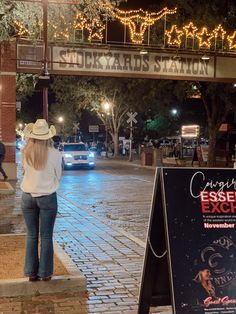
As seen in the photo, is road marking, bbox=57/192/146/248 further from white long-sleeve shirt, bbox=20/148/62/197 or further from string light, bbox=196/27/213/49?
string light, bbox=196/27/213/49

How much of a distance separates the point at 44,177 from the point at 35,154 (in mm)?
271

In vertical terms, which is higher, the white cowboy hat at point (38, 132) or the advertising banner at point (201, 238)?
the white cowboy hat at point (38, 132)

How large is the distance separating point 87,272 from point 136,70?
A: 17.1m

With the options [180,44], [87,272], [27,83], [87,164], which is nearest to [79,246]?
[87,272]

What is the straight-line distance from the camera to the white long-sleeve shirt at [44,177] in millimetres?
6047

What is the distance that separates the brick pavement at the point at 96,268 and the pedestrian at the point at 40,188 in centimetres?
46

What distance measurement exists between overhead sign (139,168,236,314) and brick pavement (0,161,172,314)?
1.11m

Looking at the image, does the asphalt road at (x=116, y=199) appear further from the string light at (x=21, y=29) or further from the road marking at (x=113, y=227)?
the string light at (x=21, y=29)

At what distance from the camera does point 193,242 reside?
4.86 m

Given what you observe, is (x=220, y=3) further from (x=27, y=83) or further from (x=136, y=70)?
(x=27, y=83)

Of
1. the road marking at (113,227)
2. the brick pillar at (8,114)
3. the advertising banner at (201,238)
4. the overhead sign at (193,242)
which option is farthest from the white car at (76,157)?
the advertising banner at (201,238)

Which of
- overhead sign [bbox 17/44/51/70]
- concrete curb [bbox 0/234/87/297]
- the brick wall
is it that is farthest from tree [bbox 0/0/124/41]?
the brick wall

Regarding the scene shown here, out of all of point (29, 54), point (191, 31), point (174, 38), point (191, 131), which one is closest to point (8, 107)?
point (29, 54)

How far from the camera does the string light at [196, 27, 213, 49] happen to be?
24297 mm
